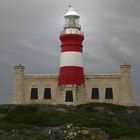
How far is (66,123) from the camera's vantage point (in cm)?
2688

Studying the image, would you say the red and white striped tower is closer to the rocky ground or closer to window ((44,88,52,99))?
window ((44,88,52,99))

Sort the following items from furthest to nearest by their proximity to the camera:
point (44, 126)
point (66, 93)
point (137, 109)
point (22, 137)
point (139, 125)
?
point (66, 93) < point (137, 109) < point (139, 125) < point (44, 126) < point (22, 137)

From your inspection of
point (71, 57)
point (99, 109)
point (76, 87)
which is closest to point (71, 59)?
point (71, 57)

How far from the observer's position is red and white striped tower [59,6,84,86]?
137 feet

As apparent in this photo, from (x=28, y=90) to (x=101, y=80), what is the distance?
729cm

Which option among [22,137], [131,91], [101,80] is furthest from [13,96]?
[22,137]

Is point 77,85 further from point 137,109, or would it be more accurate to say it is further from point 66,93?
point 137,109

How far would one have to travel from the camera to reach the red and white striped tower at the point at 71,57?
4175 centimetres

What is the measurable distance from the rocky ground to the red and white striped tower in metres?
7.89

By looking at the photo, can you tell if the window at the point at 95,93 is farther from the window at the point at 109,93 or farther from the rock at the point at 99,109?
the rock at the point at 99,109

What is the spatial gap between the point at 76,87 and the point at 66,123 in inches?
580

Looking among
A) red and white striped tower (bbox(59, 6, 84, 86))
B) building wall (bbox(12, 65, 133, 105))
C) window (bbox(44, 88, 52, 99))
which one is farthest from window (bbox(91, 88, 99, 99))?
window (bbox(44, 88, 52, 99))

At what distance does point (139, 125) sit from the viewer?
29.0 m

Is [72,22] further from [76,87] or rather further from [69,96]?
[69,96]
